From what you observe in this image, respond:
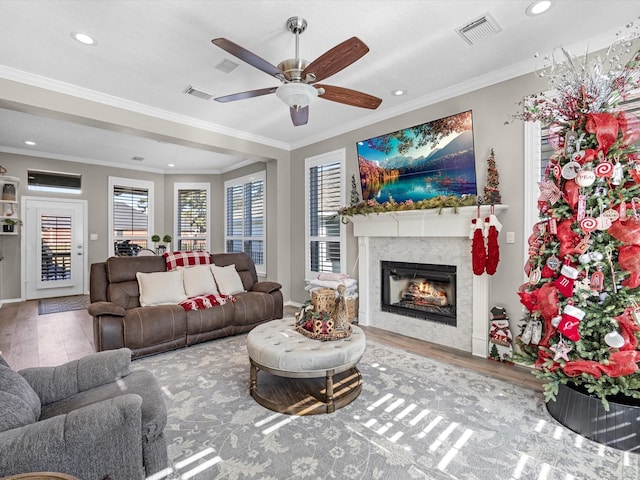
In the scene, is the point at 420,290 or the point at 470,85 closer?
the point at 470,85

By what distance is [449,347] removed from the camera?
3.58 metres

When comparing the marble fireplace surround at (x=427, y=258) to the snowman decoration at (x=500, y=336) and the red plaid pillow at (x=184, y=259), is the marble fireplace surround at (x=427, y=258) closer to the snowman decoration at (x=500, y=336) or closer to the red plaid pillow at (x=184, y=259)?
the snowman decoration at (x=500, y=336)

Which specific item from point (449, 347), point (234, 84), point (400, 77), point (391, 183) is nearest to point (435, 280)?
point (449, 347)

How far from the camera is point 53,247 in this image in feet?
21.5

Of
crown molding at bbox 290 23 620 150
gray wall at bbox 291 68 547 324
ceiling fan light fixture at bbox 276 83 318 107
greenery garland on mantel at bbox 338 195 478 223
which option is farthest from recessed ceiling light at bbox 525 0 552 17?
ceiling fan light fixture at bbox 276 83 318 107

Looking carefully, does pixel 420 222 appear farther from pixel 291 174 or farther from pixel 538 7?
pixel 291 174

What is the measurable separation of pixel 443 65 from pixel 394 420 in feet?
10.2

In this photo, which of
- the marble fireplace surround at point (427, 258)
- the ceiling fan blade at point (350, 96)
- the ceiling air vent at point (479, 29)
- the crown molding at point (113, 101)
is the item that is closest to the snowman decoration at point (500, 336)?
the marble fireplace surround at point (427, 258)

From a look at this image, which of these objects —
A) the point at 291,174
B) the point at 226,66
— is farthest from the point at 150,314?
the point at 291,174

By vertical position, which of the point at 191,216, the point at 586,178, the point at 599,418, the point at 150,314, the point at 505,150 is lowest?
the point at 599,418

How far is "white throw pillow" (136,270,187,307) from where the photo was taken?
362 cm

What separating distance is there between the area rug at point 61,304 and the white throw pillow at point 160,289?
9.50 ft

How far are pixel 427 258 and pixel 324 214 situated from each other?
72.6 inches

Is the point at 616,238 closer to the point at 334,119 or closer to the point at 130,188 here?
the point at 334,119
